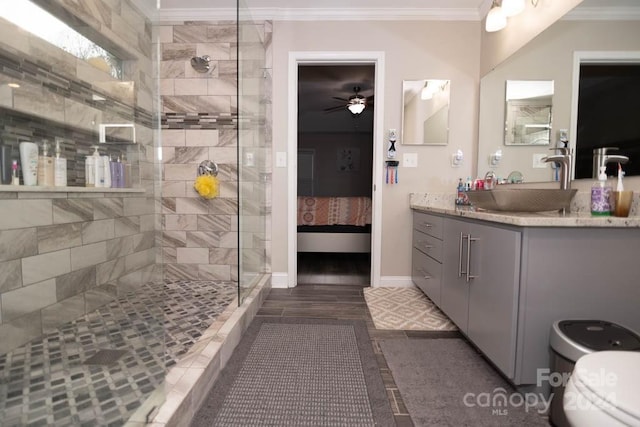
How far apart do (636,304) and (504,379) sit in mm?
601

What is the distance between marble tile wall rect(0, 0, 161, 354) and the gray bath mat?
140 cm

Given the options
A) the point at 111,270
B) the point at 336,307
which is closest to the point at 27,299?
the point at 111,270

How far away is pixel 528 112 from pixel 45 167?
2.88m

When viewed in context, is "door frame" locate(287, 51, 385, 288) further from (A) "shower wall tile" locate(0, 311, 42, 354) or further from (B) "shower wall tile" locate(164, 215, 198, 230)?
(A) "shower wall tile" locate(0, 311, 42, 354)

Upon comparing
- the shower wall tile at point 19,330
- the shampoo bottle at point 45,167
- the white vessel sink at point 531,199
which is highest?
the shampoo bottle at point 45,167

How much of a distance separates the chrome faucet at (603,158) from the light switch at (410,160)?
4.07ft

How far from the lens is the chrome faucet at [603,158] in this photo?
1.30 meters

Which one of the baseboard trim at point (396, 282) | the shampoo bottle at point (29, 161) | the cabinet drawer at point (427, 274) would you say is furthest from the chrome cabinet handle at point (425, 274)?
the shampoo bottle at point (29, 161)

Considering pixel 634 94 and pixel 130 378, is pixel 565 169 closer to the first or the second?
pixel 634 94

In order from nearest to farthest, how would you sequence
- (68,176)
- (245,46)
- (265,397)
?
1. (265,397)
2. (68,176)
3. (245,46)

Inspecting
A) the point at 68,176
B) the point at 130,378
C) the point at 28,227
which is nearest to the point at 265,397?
the point at 130,378

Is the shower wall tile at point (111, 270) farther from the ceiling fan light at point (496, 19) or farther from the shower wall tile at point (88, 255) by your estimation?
the ceiling fan light at point (496, 19)

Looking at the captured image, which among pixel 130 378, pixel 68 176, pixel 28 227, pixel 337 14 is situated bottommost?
pixel 130 378

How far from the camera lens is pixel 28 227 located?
132cm
